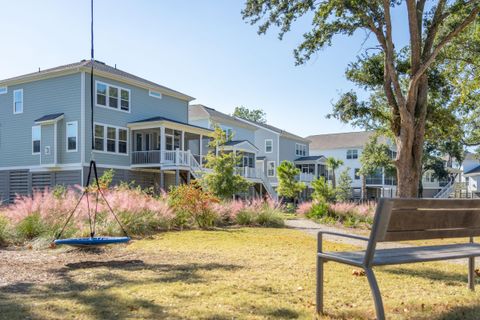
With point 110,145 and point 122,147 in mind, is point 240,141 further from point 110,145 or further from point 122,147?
point 110,145

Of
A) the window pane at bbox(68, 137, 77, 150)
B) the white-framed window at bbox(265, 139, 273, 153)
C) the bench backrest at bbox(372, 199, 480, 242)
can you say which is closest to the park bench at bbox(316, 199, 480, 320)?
the bench backrest at bbox(372, 199, 480, 242)

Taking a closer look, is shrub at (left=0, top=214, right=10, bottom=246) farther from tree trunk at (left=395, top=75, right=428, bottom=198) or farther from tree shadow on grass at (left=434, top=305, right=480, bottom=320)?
tree trunk at (left=395, top=75, right=428, bottom=198)

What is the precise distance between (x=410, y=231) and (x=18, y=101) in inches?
1121

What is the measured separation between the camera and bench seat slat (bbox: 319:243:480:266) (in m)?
3.94

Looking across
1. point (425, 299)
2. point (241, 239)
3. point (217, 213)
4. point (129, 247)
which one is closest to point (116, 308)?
point (425, 299)

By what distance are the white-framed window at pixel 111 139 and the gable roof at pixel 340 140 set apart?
3424 centimetres

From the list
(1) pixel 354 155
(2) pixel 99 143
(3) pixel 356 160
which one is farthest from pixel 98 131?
(1) pixel 354 155

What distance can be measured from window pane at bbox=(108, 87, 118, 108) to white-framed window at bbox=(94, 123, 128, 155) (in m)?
1.31

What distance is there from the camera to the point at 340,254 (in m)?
4.26

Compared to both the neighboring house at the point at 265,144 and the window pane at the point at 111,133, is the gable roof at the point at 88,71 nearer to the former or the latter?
the window pane at the point at 111,133

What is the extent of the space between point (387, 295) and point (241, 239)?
6.48 m

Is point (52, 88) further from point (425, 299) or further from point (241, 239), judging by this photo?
point (425, 299)

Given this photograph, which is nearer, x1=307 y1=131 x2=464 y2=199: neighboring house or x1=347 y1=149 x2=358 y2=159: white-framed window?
x1=307 y1=131 x2=464 y2=199: neighboring house

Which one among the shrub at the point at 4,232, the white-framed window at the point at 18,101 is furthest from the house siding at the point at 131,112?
the shrub at the point at 4,232
